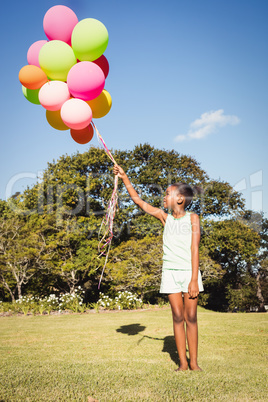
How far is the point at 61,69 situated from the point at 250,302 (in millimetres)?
18373

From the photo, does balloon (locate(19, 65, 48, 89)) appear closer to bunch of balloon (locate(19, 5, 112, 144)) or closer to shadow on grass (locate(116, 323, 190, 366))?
bunch of balloon (locate(19, 5, 112, 144))

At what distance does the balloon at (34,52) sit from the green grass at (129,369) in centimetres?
375

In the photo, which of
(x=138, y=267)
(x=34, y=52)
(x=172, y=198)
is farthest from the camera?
(x=138, y=267)

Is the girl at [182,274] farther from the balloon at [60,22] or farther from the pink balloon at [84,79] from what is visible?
the balloon at [60,22]

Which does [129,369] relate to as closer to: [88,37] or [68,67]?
[68,67]

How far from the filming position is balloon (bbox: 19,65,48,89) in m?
3.79

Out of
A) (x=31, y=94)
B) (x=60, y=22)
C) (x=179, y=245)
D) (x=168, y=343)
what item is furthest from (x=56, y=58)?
(x=168, y=343)

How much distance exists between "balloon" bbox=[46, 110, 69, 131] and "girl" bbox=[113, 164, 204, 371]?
6.68 feet

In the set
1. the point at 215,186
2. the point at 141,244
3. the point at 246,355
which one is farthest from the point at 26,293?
the point at 246,355

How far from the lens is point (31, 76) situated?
12.4ft

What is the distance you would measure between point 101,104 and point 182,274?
260 centimetres

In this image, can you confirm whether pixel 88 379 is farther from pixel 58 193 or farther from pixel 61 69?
pixel 58 193

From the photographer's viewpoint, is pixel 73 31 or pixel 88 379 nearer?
pixel 88 379

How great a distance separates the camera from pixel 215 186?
1878cm
